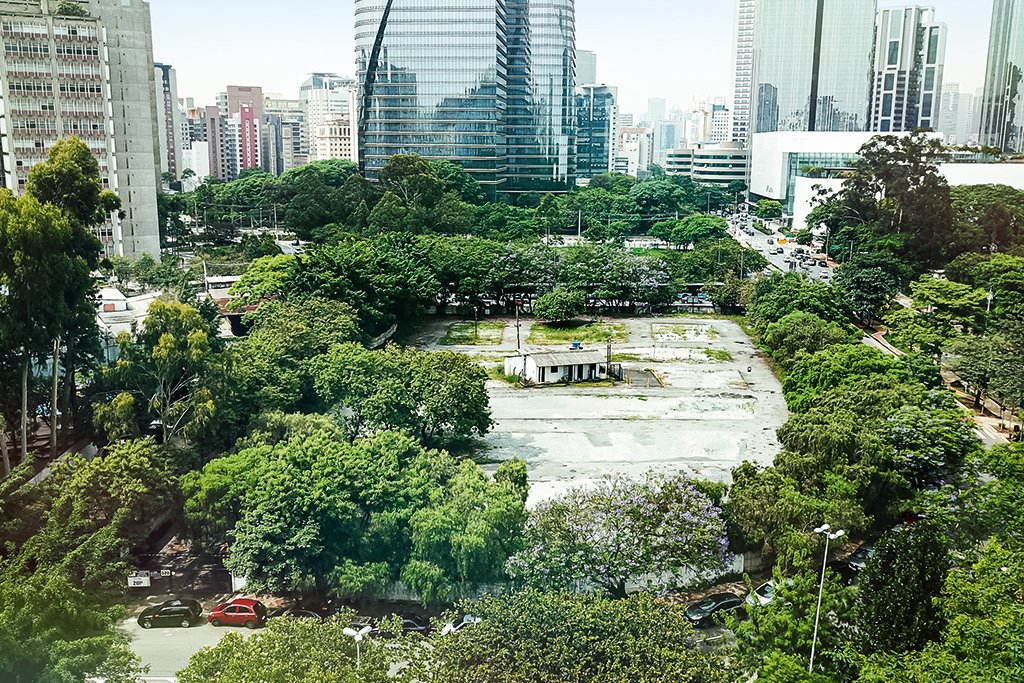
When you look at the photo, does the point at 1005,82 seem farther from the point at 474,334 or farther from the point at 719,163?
the point at 719,163

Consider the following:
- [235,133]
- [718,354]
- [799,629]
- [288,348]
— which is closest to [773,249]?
[718,354]

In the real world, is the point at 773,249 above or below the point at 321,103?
below

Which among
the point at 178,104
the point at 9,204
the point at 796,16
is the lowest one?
the point at 9,204

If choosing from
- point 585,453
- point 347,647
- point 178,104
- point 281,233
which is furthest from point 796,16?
point 347,647

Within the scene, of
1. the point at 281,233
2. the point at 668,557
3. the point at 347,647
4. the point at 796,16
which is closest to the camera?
the point at 347,647

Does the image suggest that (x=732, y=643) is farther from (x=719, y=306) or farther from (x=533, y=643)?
(x=719, y=306)
